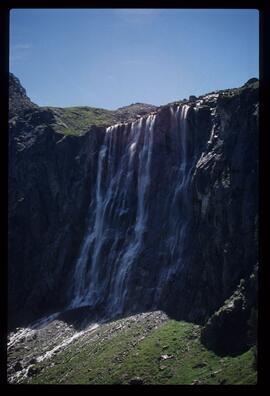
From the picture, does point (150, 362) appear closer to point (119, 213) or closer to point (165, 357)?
point (165, 357)

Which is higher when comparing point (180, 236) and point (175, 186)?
point (175, 186)

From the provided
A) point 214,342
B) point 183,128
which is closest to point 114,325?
point 214,342

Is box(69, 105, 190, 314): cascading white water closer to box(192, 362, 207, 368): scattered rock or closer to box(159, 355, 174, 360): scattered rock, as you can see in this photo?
box(159, 355, 174, 360): scattered rock

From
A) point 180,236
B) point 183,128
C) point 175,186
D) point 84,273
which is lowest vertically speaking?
point 84,273

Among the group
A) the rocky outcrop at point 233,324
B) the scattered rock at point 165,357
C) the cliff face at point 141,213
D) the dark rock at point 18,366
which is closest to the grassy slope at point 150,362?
the scattered rock at point 165,357

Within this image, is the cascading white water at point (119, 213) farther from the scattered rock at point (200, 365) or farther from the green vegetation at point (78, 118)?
the scattered rock at point (200, 365)

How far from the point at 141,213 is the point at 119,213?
7.50 ft

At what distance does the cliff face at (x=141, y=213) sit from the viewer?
35562mm

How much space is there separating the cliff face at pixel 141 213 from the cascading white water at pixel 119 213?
0.10 m

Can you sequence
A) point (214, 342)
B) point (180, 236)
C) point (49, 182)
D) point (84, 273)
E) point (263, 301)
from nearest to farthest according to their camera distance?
point (263, 301)
point (214, 342)
point (180, 236)
point (84, 273)
point (49, 182)

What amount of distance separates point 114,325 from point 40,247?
1856 centimetres

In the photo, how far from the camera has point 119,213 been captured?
45.8 metres

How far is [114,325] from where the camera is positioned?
36938mm

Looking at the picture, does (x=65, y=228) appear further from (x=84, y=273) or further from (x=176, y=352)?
(x=176, y=352)
